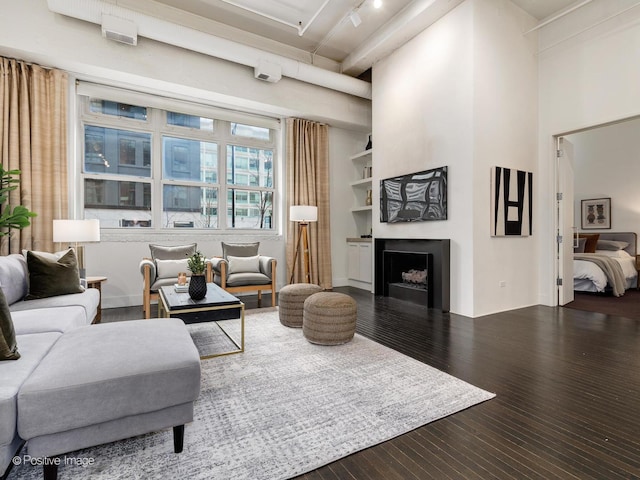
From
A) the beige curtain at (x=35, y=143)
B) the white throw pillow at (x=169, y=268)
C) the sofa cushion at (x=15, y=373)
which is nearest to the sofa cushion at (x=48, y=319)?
the sofa cushion at (x=15, y=373)

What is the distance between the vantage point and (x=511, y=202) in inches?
170

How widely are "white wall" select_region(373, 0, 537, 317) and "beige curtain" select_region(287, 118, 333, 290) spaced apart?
168 centimetres

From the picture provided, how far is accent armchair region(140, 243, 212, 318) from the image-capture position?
3.71m

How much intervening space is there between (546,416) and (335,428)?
115cm

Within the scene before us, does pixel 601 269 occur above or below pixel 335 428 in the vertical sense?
above

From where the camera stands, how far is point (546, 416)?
1791mm

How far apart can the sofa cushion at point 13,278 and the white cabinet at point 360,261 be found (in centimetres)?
451

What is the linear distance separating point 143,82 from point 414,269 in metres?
4.64

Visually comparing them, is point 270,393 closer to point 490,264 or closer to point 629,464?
point 629,464

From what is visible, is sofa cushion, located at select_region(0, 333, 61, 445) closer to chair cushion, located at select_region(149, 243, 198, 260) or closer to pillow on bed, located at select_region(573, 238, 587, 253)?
chair cushion, located at select_region(149, 243, 198, 260)

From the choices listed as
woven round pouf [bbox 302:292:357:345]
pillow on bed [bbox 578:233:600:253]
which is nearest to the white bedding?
pillow on bed [bbox 578:233:600:253]

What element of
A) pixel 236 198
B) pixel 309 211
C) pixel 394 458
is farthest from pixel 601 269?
pixel 236 198

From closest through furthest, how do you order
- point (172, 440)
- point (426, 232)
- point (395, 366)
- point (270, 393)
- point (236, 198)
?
point (172, 440) < point (270, 393) < point (395, 366) < point (426, 232) < point (236, 198)

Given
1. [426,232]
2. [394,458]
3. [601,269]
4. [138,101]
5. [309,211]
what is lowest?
[394,458]
